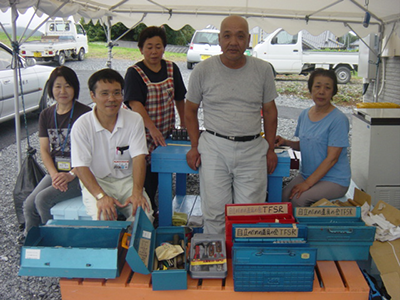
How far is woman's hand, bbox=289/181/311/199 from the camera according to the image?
125 inches

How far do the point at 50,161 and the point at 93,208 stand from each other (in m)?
0.72

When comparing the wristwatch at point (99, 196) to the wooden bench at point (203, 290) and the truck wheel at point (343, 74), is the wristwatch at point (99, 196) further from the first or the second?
the truck wheel at point (343, 74)

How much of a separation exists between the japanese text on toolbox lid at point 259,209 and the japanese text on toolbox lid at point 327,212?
0.45 ft

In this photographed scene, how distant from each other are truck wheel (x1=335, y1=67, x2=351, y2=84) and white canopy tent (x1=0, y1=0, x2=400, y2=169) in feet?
28.2

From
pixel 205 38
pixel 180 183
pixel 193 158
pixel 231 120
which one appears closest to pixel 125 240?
pixel 193 158

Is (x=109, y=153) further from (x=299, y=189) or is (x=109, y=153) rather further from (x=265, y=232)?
(x=299, y=189)

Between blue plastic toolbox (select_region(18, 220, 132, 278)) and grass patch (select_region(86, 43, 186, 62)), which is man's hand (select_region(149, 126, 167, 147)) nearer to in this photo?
blue plastic toolbox (select_region(18, 220, 132, 278))

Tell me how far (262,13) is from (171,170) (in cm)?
317

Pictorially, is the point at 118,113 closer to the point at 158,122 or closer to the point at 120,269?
the point at 158,122

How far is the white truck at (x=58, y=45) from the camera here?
14.4m

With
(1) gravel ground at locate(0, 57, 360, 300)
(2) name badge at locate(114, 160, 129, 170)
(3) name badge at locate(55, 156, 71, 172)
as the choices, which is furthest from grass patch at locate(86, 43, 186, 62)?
(2) name badge at locate(114, 160, 129, 170)

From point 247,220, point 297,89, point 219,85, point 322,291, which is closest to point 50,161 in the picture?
point 219,85

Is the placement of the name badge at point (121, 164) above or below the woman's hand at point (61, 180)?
above

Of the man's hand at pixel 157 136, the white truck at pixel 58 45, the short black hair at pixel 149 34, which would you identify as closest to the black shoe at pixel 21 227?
the man's hand at pixel 157 136
